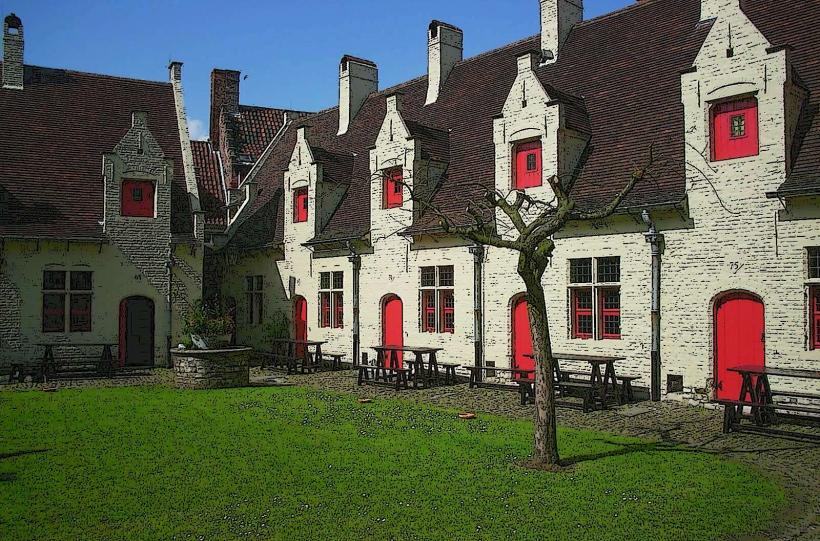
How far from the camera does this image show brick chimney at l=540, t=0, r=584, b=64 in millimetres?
21500

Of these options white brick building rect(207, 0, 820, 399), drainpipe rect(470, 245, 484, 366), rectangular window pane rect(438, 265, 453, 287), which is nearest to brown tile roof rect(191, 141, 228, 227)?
white brick building rect(207, 0, 820, 399)

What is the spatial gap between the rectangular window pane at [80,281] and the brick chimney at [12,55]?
7845mm

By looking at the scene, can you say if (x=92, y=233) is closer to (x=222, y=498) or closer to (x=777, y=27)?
(x=222, y=498)

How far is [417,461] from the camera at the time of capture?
1038 cm

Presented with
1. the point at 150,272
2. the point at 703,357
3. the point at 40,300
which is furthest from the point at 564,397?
the point at 40,300

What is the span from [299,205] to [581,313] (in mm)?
12368

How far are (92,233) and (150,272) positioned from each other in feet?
7.30

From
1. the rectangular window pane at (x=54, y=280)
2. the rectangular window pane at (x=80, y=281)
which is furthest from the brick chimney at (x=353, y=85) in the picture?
the rectangular window pane at (x=54, y=280)

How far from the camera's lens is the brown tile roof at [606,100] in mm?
16219

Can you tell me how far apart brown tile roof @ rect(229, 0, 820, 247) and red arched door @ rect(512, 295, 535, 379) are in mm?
2899

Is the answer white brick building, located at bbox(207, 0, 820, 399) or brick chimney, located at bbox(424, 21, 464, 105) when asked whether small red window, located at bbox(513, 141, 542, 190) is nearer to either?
white brick building, located at bbox(207, 0, 820, 399)

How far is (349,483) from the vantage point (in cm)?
923

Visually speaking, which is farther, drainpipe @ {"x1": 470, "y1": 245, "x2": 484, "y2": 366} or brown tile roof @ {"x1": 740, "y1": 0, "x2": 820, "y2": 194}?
drainpipe @ {"x1": 470, "y1": 245, "x2": 484, "y2": 366}

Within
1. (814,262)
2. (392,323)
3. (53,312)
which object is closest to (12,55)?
(53,312)
